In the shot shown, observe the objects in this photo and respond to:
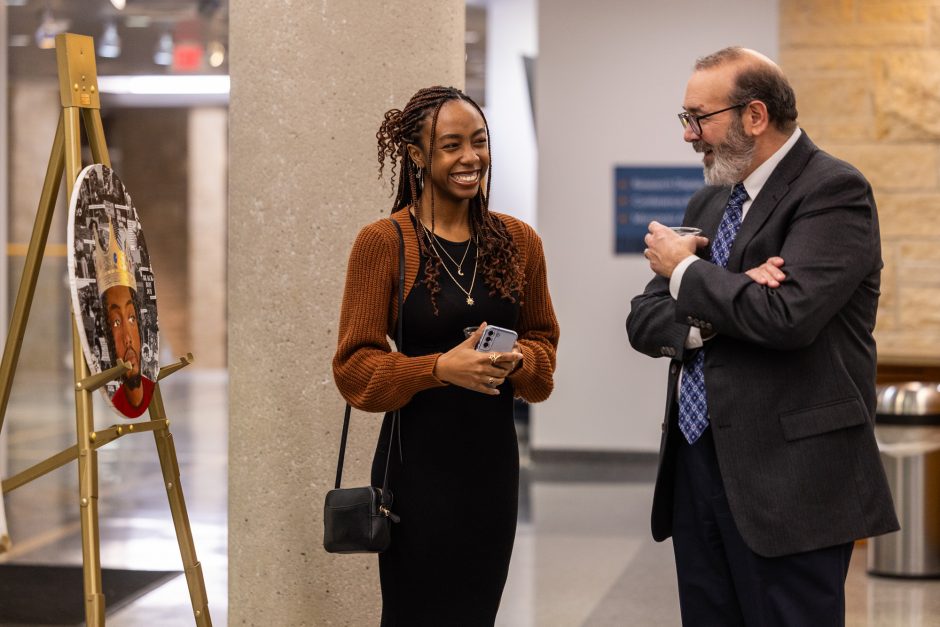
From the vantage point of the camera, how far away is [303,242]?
142 inches

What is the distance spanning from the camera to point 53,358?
12508 millimetres

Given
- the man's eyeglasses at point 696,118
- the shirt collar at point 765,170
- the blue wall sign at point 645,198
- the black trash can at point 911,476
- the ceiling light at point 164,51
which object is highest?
the ceiling light at point 164,51

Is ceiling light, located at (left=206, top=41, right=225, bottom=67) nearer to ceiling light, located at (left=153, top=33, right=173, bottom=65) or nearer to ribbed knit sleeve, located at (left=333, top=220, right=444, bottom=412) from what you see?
ceiling light, located at (left=153, top=33, right=173, bottom=65)

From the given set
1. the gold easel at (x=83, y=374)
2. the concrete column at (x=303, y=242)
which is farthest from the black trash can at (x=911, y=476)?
the gold easel at (x=83, y=374)

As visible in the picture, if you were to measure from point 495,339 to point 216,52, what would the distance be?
1382 cm

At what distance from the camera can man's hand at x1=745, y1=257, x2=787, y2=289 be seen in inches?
96.1

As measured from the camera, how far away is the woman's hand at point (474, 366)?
2.45 meters

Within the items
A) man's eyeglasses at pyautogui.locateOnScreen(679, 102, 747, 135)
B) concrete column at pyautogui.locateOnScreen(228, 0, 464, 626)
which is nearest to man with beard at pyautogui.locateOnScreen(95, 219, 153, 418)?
concrete column at pyautogui.locateOnScreen(228, 0, 464, 626)

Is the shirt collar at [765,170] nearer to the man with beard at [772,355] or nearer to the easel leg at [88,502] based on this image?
Answer: the man with beard at [772,355]

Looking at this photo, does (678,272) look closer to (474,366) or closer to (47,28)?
(474,366)

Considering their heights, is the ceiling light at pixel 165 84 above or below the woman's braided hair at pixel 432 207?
above

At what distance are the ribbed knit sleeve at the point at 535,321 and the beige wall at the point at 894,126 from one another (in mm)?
4885

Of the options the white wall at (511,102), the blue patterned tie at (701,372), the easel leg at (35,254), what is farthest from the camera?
the white wall at (511,102)

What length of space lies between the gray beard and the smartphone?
0.64 metres
